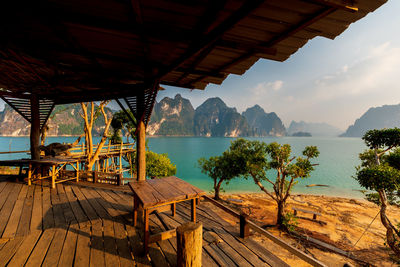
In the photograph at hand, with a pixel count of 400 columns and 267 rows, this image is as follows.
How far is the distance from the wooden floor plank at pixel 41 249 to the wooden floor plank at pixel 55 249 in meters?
0.06

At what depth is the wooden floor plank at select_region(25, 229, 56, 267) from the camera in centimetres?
264

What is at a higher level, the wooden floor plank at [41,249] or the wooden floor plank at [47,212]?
the wooden floor plank at [41,249]

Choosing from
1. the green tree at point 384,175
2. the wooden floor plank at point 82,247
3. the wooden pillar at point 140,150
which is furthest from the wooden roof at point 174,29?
the green tree at point 384,175

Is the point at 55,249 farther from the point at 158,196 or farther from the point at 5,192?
the point at 5,192

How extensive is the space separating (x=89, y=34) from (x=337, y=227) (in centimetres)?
2198

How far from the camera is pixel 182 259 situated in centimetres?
203

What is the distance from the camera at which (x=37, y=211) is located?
446 cm

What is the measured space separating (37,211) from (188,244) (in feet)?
17.1

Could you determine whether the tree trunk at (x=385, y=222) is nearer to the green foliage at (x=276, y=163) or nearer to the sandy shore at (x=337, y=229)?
the sandy shore at (x=337, y=229)

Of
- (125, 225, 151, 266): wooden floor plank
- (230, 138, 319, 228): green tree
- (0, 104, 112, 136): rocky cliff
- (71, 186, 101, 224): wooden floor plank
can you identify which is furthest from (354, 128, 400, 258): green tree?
(0, 104, 112, 136): rocky cliff

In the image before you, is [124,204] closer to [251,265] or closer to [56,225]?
[56,225]

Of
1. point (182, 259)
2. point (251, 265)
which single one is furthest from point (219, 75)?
point (251, 265)

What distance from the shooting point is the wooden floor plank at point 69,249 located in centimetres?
266

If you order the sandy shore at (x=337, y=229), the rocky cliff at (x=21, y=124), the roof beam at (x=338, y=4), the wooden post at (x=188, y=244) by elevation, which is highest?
the rocky cliff at (x=21, y=124)
